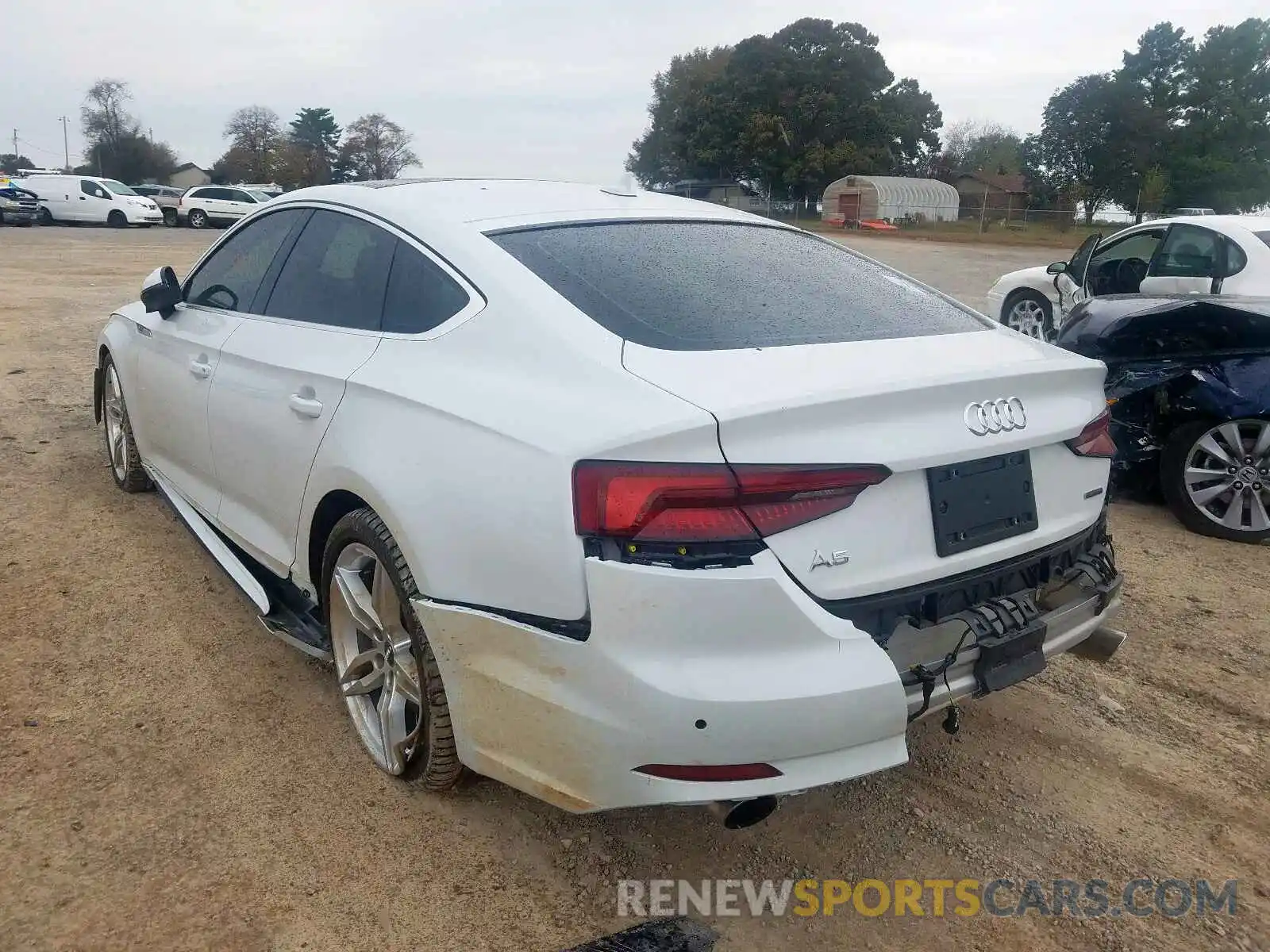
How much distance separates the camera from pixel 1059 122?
60.0m

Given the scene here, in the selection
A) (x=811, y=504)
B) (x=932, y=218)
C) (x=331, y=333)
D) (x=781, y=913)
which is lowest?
(x=781, y=913)

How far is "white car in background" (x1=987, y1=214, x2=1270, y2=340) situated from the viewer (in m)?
7.14

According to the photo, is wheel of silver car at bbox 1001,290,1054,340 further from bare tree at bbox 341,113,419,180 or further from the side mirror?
bare tree at bbox 341,113,419,180

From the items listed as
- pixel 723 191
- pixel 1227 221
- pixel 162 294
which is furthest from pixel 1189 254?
pixel 723 191

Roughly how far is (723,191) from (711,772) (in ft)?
203

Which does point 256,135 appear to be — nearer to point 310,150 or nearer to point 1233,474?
point 310,150

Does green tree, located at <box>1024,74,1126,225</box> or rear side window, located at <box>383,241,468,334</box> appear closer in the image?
rear side window, located at <box>383,241,468,334</box>

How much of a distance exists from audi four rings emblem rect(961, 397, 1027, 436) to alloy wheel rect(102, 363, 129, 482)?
4.21 metres

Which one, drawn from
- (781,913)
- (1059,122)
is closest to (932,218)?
(1059,122)

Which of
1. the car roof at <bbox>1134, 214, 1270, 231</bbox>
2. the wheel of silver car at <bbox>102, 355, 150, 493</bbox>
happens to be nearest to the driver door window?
the car roof at <bbox>1134, 214, 1270, 231</bbox>

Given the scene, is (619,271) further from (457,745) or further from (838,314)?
(457,745)

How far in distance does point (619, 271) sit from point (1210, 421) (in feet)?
11.9

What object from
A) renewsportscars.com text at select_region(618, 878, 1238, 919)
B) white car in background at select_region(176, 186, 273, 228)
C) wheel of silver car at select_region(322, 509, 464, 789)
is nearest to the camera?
renewsportscars.com text at select_region(618, 878, 1238, 919)

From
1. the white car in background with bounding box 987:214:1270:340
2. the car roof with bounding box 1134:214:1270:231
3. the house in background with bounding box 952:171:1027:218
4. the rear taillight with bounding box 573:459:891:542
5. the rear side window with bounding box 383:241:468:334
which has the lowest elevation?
the rear taillight with bounding box 573:459:891:542
